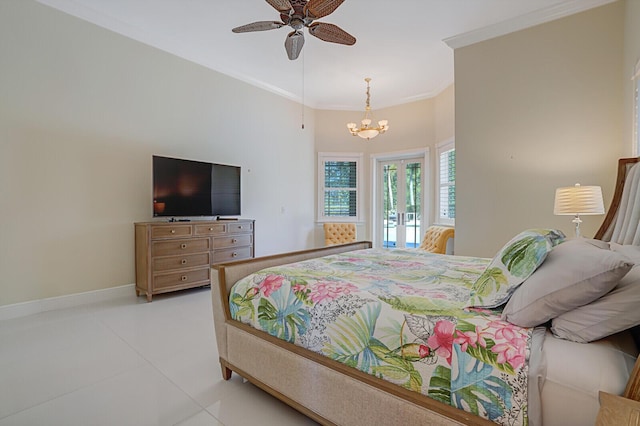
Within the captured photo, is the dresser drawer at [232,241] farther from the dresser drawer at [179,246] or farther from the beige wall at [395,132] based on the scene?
the beige wall at [395,132]

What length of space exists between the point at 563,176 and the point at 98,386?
4.64m

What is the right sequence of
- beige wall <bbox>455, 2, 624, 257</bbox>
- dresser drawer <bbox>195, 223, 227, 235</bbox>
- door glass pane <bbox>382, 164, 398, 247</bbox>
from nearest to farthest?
beige wall <bbox>455, 2, 624, 257</bbox> < dresser drawer <bbox>195, 223, 227, 235</bbox> < door glass pane <bbox>382, 164, 398, 247</bbox>

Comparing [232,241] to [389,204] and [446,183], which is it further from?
[446,183]

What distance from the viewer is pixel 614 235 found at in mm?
2010

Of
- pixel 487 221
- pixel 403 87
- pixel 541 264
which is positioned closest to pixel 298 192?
pixel 403 87

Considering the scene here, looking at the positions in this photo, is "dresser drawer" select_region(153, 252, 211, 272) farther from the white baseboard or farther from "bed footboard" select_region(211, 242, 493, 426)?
"bed footboard" select_region(211, 242, 493, 426)

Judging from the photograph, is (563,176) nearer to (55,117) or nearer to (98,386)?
(98,386)

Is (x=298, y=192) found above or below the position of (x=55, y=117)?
below

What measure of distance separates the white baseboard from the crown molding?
17.4 feet

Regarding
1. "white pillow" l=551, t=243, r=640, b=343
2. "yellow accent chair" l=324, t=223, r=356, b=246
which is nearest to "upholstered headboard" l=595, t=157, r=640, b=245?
"white pillow" l=551, t=243, r=640, b=343

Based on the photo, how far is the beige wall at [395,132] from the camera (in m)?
5.42

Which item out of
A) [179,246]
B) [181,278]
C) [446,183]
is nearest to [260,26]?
[179,246]

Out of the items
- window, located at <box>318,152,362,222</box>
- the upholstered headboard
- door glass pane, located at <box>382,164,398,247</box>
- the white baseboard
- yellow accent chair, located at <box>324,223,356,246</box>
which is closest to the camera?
the upholstered headboard

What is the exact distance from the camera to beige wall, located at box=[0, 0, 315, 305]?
300cm
